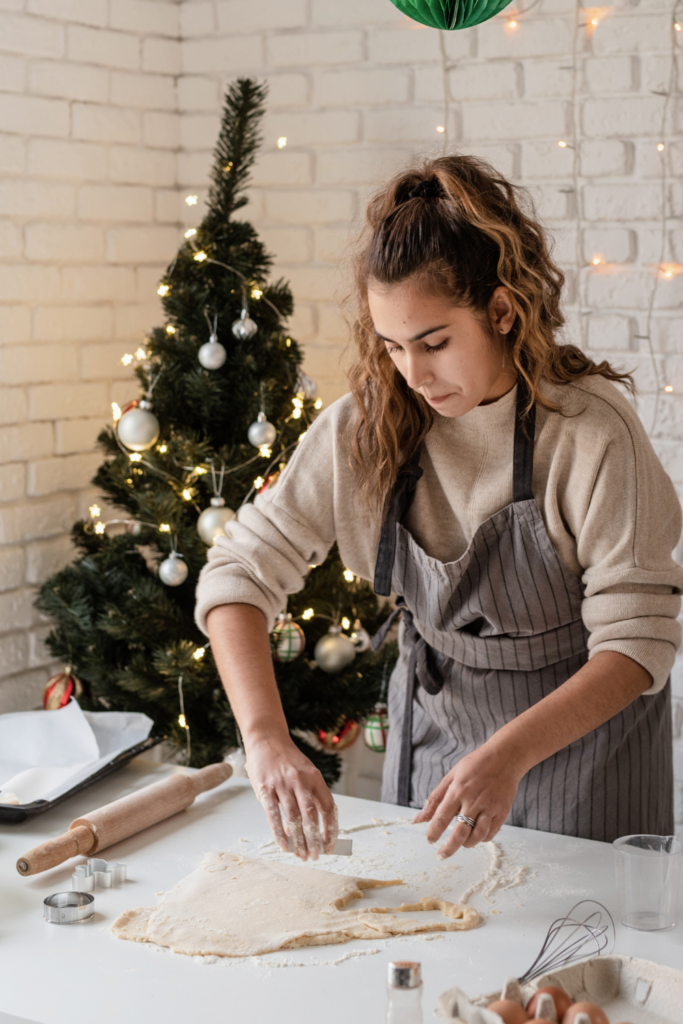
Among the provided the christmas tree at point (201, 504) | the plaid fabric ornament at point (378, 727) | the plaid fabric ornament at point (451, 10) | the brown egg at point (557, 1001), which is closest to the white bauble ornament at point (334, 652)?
the christmas tree at point (201, 504)

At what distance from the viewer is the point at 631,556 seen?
1.26 meters

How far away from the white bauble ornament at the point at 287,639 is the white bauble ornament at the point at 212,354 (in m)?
0.50

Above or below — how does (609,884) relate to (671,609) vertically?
below

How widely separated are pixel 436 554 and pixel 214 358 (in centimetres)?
75

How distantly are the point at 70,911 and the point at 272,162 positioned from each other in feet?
6.07

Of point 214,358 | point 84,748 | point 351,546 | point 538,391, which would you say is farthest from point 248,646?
point 214,358

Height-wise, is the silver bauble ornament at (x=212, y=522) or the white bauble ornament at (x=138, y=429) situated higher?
the white bauble ornament at (x=138, y=429)

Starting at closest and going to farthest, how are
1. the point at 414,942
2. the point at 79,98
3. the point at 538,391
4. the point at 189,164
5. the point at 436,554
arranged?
the point at 414,942 → the point at 538,391 → the point at 436,554 → the point at 79,98 → the point at 189,164

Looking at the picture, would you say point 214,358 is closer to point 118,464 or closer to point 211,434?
point 211,434

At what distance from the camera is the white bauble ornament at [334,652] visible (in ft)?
6.87

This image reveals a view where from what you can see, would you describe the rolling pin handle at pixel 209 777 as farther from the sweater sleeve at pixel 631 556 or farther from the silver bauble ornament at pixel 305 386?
the silver bauble ornament at pixel 305 386

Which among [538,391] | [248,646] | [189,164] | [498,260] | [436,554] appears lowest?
[248,646]

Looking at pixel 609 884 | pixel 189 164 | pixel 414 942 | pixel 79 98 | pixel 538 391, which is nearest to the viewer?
pixel 414 942

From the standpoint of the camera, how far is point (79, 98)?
2.33 metres
